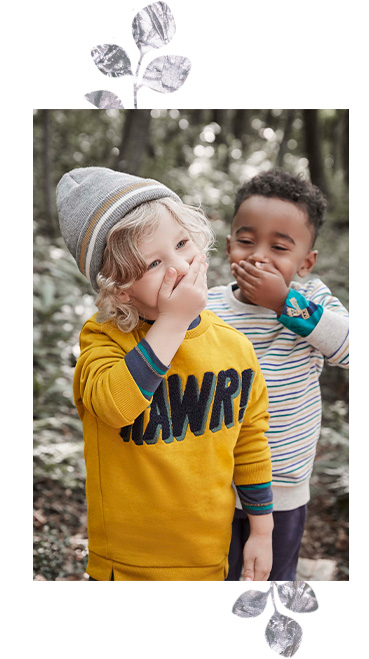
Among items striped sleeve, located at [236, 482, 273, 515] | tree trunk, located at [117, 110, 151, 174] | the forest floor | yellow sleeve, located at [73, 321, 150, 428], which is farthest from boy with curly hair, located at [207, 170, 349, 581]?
tree trunk, located at [117, 110, 151, 174]

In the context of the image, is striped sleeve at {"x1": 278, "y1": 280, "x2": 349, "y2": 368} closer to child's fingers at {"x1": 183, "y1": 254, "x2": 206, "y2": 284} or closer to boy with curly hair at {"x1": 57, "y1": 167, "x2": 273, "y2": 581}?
boy with curly hair at {"x1": 57, "y1": 167, "x2": 273, "y2": 581}

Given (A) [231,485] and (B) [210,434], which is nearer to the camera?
(B) [210,434]

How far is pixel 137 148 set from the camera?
3598 millimetres

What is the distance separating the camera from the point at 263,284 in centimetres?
176

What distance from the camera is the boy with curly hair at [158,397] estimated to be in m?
1.42

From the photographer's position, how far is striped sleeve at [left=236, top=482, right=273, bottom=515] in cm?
168

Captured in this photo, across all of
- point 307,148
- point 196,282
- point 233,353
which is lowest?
point 233,353

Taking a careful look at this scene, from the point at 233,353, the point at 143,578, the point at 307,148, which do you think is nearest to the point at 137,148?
the point at 307,148
